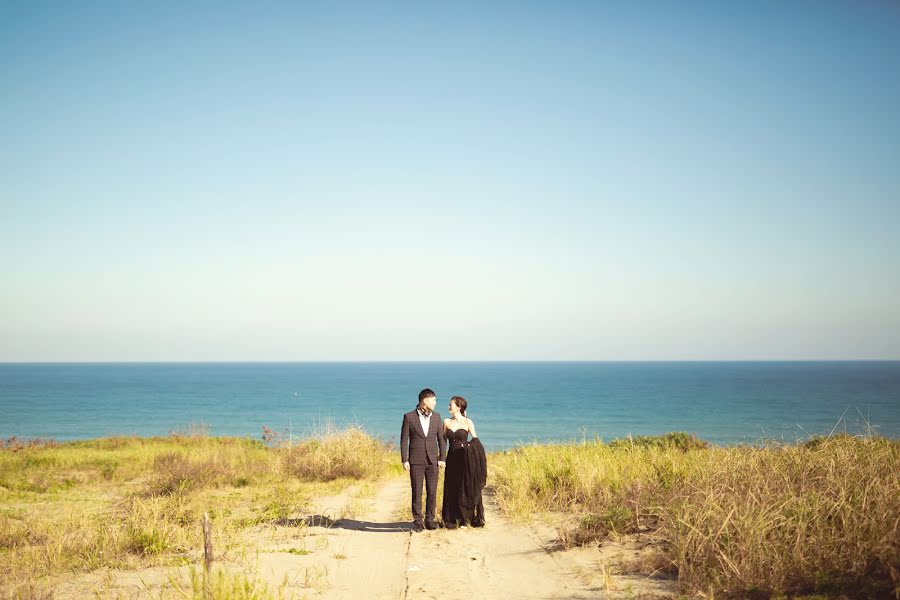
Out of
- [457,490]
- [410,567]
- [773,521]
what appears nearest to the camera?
[773,521]

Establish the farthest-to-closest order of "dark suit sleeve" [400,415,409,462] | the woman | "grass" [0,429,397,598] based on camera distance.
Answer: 1. the woman
2. "dark suit sleeve" [400,415,409,462]
3. "grass" [0,429,397,598]

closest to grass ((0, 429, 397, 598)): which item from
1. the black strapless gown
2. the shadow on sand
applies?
the shadow on sand

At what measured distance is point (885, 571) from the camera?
5.34 meters

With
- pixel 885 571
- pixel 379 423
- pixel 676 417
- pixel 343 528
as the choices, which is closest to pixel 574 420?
pixel 676 417

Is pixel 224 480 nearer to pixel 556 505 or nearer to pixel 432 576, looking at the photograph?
pixel 556 505

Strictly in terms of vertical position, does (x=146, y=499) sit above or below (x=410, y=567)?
below

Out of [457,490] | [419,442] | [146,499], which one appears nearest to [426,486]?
[457,490]

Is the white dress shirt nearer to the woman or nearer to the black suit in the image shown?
the black suit

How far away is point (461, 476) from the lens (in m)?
10.0

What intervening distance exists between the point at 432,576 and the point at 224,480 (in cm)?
1109

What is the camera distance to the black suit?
9.89 metres

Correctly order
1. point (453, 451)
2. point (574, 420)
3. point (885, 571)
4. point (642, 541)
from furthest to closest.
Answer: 1. point (574, 420)
2. point (453, 451)
3. point (642, 541)
4. point (885, 571)

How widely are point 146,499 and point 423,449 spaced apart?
320 inches

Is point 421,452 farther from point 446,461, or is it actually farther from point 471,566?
point 471,566
